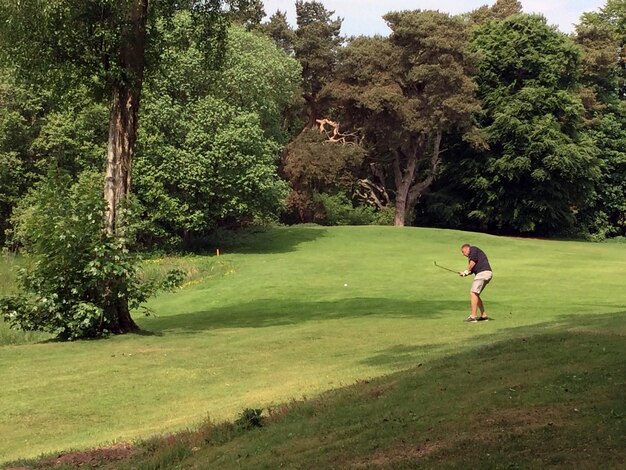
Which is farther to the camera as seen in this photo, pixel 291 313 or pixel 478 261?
pixel 291 313

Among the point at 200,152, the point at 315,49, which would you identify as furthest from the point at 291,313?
the point at 315,49

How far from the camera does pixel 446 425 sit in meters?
6.86

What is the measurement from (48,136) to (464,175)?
36.6 metres

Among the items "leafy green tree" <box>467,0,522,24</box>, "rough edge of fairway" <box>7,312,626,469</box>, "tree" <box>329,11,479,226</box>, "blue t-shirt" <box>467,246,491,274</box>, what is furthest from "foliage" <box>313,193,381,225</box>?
"rough edge of fairway" <box>7,312,626,469</box>

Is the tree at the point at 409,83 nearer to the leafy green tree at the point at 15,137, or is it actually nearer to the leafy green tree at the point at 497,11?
the leafy green tree at the point at 497,11

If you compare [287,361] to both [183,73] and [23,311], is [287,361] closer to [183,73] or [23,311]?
[23,311]

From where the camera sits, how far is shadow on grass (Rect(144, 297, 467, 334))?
72.5 feet

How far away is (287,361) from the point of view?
1420cm

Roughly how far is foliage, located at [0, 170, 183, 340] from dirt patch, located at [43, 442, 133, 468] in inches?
406

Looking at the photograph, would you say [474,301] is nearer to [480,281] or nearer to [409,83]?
[480,281]

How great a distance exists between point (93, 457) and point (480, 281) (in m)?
13.3

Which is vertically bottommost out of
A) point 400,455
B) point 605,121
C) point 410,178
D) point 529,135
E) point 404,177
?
point 400,455

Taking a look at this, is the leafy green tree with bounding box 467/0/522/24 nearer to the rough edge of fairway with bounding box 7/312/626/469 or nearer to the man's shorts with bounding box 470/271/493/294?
the man's shorts with bounding box 470/271/493/294

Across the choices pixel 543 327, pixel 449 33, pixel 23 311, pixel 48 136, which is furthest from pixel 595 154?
pixel 23 311
